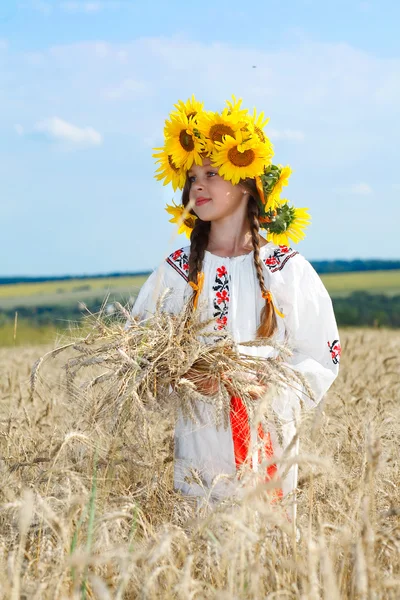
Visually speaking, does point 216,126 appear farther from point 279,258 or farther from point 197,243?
point 279,258

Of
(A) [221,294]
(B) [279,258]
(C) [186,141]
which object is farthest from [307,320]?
(C) [186,141]

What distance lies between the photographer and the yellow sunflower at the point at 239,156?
3518 mm

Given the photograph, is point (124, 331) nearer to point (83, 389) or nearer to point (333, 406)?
point (83, 389)

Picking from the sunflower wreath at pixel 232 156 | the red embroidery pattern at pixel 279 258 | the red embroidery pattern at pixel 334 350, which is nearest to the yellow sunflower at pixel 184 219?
the sunflower wreath at pixel 232 156

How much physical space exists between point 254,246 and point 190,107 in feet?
2.82

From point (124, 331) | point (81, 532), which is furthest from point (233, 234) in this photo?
point (81, 532)

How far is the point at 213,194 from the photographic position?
3.56 metres

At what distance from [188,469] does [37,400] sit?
218 centimetres

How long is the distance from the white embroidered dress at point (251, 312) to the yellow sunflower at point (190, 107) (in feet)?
2.55

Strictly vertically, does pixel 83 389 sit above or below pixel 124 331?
below

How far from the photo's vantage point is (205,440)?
131 inches

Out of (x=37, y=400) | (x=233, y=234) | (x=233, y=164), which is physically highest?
(x=233, y=164)

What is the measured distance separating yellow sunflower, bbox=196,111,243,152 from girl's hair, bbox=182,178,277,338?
0.26m

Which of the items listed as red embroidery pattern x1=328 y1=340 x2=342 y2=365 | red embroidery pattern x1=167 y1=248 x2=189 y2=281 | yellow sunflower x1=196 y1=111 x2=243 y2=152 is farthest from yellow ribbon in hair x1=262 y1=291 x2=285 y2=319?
yellow sunflower x1=196 y1=111 x2=243 y2=152
